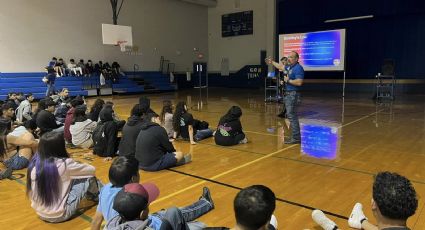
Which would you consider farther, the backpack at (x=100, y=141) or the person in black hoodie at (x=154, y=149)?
the backpack at (x=100, y=141)

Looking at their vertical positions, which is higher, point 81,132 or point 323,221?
point 81,132

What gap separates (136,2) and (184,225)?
60.8 feet

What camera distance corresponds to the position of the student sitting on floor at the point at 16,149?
410 centimetres

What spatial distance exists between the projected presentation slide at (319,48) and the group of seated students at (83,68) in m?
8.75

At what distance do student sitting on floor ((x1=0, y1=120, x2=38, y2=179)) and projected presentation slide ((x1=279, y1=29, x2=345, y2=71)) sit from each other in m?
12.0

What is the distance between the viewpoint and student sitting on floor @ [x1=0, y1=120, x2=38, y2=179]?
4.10 metres

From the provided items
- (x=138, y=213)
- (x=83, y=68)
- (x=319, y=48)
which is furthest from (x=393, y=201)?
(x=83, y=68)

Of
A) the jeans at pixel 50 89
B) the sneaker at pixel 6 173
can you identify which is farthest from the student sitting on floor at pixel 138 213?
the jeans at pixel 50 89

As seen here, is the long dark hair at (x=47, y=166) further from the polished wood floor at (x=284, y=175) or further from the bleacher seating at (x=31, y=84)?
Result: the bleacher seating at (x=31, y=84)

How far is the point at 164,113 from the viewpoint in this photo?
608 cm

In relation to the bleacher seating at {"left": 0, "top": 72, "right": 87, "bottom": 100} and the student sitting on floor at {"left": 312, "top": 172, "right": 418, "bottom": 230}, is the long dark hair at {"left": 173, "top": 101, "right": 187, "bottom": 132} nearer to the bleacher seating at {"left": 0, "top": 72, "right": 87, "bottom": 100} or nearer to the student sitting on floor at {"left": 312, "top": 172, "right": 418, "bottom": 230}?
the student sitting on floor at {"left": 312, "top": 172, "right": 418, "bottom": 230}

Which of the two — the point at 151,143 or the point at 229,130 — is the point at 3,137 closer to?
the point at 151,143

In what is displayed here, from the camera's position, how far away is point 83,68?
1627cm

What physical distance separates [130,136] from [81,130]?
160 cm
